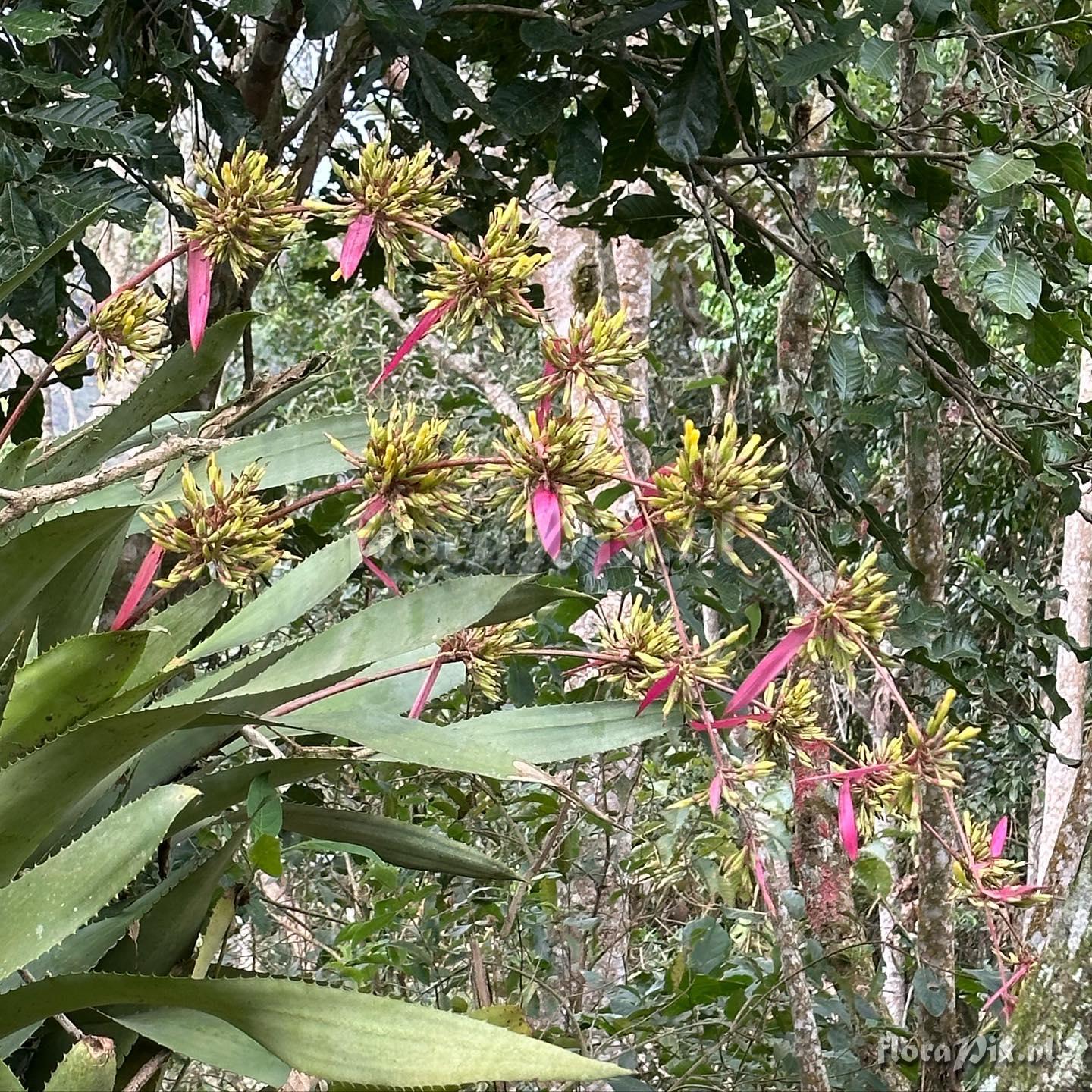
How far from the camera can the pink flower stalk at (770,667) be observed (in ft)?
1.28

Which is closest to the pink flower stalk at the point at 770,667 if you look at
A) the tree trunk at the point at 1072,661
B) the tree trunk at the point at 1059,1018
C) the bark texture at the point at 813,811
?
the tree trunk at the point at 1059,1018

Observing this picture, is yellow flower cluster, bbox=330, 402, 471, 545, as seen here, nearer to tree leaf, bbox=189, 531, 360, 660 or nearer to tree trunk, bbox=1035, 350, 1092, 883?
tree leaf, bbox=189, 531, 360, 660

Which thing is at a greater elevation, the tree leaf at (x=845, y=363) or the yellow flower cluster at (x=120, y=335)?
the yellow flower cluster at (x=120, y=335)

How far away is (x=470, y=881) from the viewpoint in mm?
1500

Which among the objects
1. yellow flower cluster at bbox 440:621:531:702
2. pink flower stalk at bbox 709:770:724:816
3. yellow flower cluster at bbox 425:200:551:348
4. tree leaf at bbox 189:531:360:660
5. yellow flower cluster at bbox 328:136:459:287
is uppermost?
yellow flower cluster at bbox 328:136:459:287

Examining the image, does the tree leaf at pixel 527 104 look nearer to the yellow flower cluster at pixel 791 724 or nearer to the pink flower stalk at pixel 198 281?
the pink flower stalk at pixel 198 281

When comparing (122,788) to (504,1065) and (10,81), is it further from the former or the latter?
(10,81)

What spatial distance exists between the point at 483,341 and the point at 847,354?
8.01 feet

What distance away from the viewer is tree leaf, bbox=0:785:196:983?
17.0 inches

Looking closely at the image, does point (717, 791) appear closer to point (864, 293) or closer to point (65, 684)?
point (65, 684)

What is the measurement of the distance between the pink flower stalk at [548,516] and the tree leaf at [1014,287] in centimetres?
34

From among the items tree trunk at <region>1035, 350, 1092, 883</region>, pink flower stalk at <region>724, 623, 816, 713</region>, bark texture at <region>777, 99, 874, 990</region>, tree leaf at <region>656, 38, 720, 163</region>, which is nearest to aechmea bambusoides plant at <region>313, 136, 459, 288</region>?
pink flower stalk at <region>724, 623, 816, 713</region>

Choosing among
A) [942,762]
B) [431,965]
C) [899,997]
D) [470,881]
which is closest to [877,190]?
[942,762]

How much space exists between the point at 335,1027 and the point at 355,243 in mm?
311
